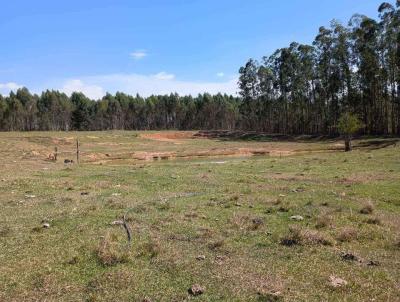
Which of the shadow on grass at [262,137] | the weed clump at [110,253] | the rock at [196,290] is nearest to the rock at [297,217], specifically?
the weed clump at [110,253]

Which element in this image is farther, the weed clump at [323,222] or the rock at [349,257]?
the weed clump at [323,222]

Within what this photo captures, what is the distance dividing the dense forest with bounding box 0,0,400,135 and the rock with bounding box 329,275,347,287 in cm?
6014

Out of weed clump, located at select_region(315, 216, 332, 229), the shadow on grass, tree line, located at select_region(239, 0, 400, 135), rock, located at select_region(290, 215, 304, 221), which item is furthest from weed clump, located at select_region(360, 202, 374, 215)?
the shadow on grass

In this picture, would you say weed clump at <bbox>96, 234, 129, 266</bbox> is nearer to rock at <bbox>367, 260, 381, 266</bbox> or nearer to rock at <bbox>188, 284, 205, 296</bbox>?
rock at <bbox>188, 284, 205, 296</bbox>

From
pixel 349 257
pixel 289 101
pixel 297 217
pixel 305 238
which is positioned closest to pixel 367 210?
pixel 297 217

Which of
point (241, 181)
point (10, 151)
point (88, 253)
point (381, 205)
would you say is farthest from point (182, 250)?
point (10, 151)

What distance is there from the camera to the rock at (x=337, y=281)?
8930 millimetres

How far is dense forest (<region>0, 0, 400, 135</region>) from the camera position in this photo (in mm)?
74250

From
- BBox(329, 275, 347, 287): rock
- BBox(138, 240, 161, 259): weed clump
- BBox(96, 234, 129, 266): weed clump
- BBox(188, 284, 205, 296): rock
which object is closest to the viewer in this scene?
BBox(188, 284, 205, 296): rock

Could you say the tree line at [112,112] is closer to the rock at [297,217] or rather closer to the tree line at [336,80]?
the tree line at [336,80]

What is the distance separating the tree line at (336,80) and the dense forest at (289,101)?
0.49 feet

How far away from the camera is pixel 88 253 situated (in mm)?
11273

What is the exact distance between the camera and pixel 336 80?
8406cm

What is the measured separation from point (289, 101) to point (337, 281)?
10334 cm
